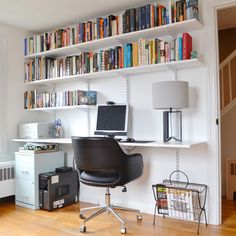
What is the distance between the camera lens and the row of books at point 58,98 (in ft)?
10.8

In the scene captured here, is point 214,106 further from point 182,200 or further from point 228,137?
point 228,137

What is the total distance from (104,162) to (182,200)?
0.82 metres

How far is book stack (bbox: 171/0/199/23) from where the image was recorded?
2562 millimetres

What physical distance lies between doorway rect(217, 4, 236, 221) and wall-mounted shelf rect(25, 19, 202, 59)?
687 mm

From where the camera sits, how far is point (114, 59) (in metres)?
3.03

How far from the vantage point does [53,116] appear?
3859mm

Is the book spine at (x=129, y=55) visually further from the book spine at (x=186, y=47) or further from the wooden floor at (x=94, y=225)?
the wooden floor at (x=94, y=225)

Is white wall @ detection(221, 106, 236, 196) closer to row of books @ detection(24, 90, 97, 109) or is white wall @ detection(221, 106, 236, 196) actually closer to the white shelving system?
the white shelving system

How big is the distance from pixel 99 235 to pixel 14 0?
241 cm

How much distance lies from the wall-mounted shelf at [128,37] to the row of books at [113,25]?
5 centimetres

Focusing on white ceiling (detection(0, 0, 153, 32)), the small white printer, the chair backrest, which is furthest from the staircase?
the small white printer

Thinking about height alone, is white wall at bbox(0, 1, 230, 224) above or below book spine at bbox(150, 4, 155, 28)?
below

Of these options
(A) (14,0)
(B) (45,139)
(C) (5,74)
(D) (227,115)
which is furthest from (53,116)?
(D) (227,115)

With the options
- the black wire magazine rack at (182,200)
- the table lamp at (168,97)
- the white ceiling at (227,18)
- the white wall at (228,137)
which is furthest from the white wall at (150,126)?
the white wall at (228,137)
